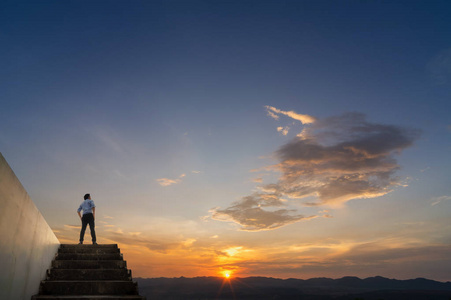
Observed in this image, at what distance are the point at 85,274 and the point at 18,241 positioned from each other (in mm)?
2712

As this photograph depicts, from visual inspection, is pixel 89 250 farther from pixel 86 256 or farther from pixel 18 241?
pixel 18 241

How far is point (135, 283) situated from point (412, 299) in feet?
701

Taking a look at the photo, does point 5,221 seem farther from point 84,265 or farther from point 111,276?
point 84,265

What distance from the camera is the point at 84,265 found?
740 centimetres

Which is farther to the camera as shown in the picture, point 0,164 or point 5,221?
point 5,221

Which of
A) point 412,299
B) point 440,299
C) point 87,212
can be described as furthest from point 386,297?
point 87,212

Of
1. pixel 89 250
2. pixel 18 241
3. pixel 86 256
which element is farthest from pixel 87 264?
pixel 18 241

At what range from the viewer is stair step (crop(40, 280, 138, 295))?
19.4ft

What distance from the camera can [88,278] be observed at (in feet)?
22.1

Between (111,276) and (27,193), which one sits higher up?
(27,193)

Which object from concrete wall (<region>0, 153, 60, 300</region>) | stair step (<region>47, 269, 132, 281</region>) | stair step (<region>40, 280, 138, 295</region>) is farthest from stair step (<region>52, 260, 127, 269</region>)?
stair step (<region>40, 280, 138, 295</region>)

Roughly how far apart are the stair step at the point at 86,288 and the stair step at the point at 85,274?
2.44 feet

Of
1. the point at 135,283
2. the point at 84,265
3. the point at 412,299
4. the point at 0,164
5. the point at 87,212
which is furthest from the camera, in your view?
the point at 412,299

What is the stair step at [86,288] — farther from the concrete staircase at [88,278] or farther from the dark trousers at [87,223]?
the dark trousers at [87,223]
